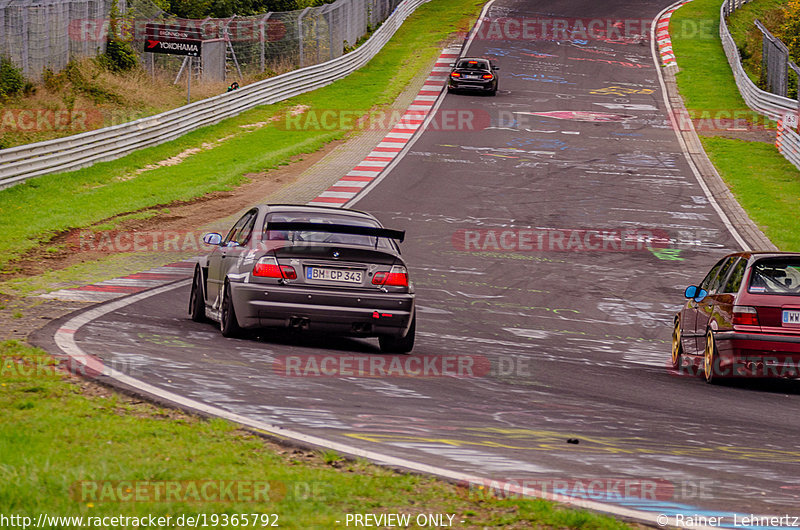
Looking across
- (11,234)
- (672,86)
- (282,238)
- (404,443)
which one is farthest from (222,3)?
(404,443)

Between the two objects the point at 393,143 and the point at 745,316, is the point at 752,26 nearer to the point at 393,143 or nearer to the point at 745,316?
the point at 393,143

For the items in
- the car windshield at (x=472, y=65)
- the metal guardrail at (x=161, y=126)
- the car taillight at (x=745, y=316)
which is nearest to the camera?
the car taillight at (x=745, y=316)

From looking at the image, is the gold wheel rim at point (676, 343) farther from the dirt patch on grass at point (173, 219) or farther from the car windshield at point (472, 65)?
the car windshield at point (472, 65)

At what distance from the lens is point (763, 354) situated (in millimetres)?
9398

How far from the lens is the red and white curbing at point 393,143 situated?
25188 millimetres

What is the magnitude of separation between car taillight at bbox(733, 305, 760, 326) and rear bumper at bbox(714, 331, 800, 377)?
0.36 ft

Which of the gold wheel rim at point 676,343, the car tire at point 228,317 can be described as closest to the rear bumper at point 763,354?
the gold wheel rim at point 676,343

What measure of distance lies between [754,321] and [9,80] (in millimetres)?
26513

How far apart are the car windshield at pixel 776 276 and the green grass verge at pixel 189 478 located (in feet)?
18.4

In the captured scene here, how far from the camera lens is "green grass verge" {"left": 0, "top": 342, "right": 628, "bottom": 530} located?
4516mm
